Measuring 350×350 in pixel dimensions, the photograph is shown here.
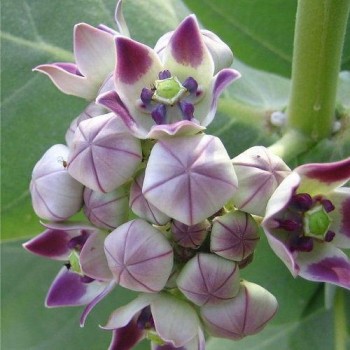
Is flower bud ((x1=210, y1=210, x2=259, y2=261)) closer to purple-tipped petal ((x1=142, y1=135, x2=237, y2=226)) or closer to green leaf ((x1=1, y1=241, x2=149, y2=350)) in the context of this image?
purple-tipped petal ((x1=142, y1=135, x2=237, y2=226))

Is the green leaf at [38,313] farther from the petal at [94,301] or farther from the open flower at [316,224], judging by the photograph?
the open flower at [316,224]

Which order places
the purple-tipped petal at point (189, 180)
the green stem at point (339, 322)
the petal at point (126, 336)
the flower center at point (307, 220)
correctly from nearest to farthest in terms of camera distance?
1. the purple-tipped petal at point (189, 180)
2. the flower center at point (307, 220)
3. the petal at point (126, 336)
4. the green stem at point (339, 322)

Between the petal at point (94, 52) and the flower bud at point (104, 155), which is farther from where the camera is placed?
the petal at point (94, 52)

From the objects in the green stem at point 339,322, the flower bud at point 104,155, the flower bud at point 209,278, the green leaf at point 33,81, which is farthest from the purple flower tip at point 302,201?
the green leaf at point 33,81

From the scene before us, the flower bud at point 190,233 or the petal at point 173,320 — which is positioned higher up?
the flower bud at point 190,233

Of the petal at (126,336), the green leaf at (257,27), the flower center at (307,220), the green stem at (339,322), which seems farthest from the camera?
the green leaf at (257,27)

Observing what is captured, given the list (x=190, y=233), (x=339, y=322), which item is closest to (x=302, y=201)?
(x=190, y=233)

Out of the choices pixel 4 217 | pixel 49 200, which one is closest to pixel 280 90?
pixel 4 217
